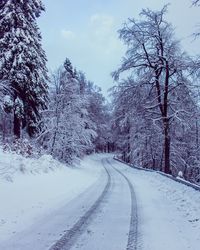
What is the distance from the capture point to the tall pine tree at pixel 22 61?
22.9 metres

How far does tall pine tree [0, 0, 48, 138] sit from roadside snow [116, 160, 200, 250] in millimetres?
11869

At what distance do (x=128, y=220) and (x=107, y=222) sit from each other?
66cm

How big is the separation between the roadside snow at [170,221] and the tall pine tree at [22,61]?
1187cm

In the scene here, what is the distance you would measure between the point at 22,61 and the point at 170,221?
16.0 metres

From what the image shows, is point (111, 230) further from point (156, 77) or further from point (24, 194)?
point (156, 77)

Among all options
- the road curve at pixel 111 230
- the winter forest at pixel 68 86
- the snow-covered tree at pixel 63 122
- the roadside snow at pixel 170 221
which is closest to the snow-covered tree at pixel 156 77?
the winter forest at pixel 68 86

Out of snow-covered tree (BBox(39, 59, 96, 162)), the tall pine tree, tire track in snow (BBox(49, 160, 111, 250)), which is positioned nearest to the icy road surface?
tire track in snow (BBox(49, 160, 111, 250))

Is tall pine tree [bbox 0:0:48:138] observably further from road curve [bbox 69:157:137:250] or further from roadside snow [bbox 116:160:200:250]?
road curve [bbox 69:157:137:250]

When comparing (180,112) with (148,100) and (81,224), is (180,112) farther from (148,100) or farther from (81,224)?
(81,224)

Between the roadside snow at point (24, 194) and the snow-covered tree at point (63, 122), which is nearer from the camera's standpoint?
the roadside snow at point (24, 194)

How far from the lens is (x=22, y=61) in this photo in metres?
22.8

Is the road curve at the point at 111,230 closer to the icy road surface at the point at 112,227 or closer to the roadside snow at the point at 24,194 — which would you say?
the icy road surface at the point at 112,227

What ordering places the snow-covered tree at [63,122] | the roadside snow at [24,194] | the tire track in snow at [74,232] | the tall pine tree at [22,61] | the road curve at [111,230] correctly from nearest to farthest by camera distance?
the tire track in snow at [74,232] → the road curve at [111,230] → the roadside snow at [24,194] → the tall pine tree at [22,61] → the snow-covered tree at [63,122]

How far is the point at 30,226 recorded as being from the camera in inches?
349
